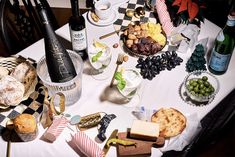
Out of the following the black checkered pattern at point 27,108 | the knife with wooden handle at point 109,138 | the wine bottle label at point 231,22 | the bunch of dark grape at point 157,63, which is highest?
the wine bottle label at point 231,22

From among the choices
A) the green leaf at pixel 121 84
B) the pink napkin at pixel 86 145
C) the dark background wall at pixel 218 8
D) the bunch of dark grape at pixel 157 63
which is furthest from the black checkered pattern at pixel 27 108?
the dark background wall at pixel 218 8

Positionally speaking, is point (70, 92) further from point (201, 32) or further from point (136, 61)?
point (201, 32)

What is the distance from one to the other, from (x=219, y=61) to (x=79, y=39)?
58 centimetres

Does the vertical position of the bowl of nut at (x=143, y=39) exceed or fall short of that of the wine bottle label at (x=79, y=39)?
it falls short

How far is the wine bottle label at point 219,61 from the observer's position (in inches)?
55.8

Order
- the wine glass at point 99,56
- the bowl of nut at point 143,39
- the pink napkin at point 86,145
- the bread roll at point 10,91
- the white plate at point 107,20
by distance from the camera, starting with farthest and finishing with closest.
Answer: the white plate at point 107,20 < the bowl of nut at point 143,39 < the wine glass at point 99,56 < the bread roll at point 10,91 < the pink napkin at point 86,145

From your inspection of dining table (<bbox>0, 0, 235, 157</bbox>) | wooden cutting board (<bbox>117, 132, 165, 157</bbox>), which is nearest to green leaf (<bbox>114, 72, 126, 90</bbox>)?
dining table (<bbox>0, 0, 235, 157</bbox>)

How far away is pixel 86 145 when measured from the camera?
118 cm

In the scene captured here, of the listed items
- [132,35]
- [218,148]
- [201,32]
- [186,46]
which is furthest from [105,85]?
[218,148]

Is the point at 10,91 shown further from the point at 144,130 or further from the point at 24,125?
the point at 144,130

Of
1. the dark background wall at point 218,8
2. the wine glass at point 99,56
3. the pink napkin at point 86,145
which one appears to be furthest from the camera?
the dark background wall at point 218,8

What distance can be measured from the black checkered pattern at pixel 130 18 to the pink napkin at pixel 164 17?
48 mm

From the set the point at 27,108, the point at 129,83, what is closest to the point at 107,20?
the point at 129,83

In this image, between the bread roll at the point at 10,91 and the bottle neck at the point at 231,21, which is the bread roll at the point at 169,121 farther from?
the bread roll at the point at 10,91
